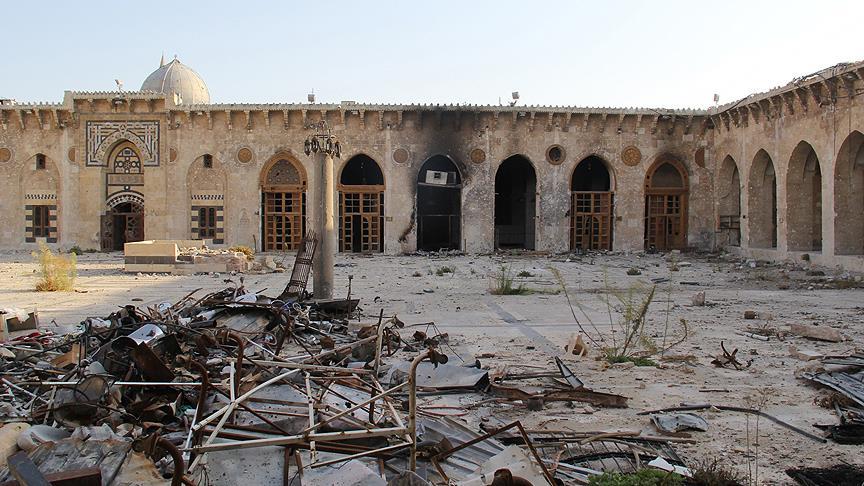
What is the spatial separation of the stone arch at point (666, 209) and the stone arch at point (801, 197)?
560cm

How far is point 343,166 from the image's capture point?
2517cm

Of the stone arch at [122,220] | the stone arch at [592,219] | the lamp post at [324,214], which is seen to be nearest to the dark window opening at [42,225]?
the stone arch at [122,220]

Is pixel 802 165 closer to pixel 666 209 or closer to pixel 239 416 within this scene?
pixel 666 209

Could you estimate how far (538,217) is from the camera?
25266 millimetres

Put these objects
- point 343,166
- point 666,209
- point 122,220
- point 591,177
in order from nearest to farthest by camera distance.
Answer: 1. point 343,166
2. point 666,209
3. point 122,220
4. point 591,177

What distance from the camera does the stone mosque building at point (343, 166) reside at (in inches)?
972

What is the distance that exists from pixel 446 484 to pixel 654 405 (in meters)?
2.43

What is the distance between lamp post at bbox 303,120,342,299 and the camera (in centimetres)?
1036

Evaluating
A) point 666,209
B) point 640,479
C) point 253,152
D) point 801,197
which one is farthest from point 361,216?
point 640,479

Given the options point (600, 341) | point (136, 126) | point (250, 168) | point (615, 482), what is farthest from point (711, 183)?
point (615, 482)

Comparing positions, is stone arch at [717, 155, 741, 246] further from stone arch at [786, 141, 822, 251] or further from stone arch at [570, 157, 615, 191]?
stone arch at [570, 157, 615, 191]

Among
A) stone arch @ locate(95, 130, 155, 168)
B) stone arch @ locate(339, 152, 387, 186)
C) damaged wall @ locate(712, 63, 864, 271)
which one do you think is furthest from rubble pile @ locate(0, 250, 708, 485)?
stone arch @ locate(339, 152, 387, 186)

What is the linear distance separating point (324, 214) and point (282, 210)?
1524 centimetres

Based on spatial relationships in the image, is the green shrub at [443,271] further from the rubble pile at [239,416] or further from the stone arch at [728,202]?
the stone arch at [728,202]
